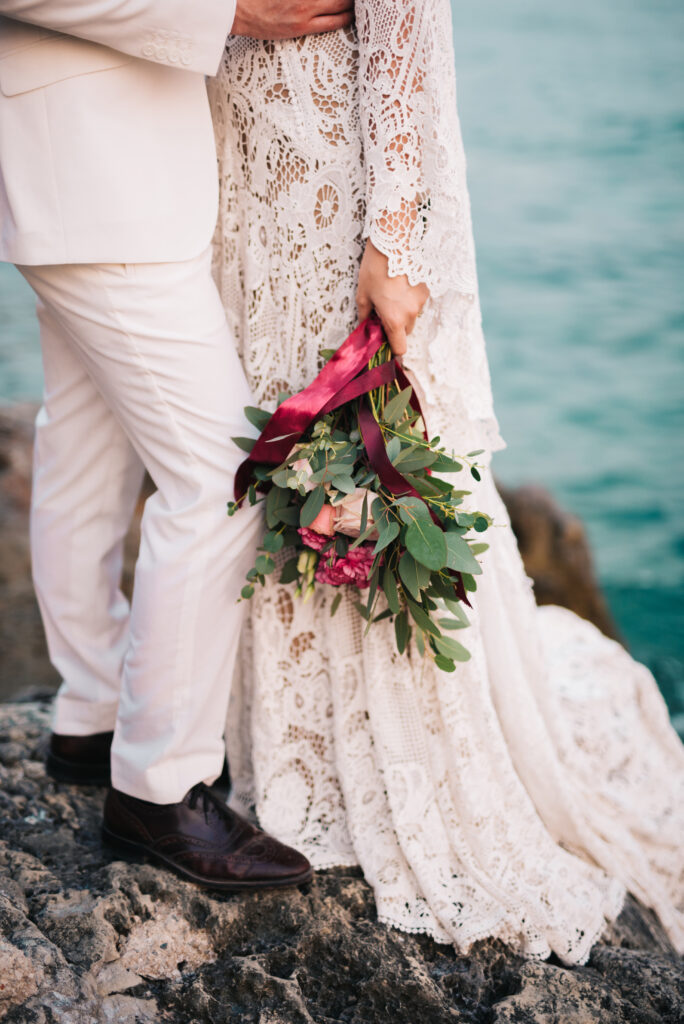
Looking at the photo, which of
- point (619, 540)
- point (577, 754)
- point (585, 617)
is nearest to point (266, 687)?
point (577, 754)

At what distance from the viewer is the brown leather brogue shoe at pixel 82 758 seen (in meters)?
2.18

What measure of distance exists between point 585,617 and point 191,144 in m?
3.39

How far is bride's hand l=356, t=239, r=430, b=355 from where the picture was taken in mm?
1717

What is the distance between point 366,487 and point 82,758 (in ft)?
3.54

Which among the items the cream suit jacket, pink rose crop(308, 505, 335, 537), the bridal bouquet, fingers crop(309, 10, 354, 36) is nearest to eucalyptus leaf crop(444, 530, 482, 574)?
the bridal bouquet

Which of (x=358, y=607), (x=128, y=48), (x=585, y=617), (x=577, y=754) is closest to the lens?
(x=128, y=48)

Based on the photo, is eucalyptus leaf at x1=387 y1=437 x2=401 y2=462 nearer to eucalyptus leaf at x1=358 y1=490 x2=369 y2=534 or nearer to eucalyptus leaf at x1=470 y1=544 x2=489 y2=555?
eucalyptus leaf at x1=358 y1=490 x2=369 y2=534

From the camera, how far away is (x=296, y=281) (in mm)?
1879

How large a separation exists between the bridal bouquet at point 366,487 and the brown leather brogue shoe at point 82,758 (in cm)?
70

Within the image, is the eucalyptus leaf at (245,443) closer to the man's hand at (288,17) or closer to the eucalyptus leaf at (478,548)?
the eucalyptus leaf at (478,548)

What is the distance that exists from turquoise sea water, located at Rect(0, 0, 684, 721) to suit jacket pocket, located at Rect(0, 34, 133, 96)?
16.2ft

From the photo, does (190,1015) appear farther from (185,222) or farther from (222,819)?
(185,222)

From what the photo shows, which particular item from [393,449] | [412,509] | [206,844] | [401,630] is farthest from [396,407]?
[206,844]

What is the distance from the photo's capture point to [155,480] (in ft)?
5.83
